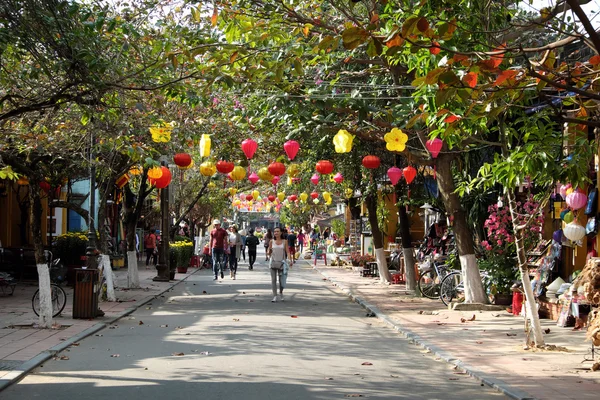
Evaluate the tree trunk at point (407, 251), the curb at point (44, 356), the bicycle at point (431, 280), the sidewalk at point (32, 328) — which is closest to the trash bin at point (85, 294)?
the sidewalk at point (32, 328)

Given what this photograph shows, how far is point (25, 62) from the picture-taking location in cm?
1295

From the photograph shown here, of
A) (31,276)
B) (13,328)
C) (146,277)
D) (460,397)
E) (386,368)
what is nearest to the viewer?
(460,397)

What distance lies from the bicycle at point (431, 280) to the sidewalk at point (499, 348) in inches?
31.1

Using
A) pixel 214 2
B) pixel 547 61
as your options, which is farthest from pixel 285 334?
pixel 547 61

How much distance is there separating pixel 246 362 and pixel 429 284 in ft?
38.9

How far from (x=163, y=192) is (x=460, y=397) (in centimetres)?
1984

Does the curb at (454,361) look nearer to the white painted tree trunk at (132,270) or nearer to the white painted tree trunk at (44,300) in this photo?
the white painted tree trunk at (44,300)

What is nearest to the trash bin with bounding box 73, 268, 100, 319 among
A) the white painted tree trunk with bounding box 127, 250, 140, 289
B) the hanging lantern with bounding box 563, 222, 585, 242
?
the white painted tree trunk with bounding box 127, 250, 140, 289

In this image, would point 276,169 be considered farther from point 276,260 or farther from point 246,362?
point 246,362

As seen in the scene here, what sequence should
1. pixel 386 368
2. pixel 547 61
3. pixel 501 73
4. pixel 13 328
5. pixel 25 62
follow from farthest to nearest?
1. pixel 13 328
2. pixel 25 62
3. pixel 386 368
4. pixel 547 61
5. pixel 501 73

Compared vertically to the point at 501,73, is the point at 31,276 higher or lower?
lower

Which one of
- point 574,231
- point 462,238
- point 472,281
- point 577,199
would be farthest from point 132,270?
point 577,199

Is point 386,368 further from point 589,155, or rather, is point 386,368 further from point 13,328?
point 13,328

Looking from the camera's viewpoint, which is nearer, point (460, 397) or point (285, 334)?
point (460, 397)
